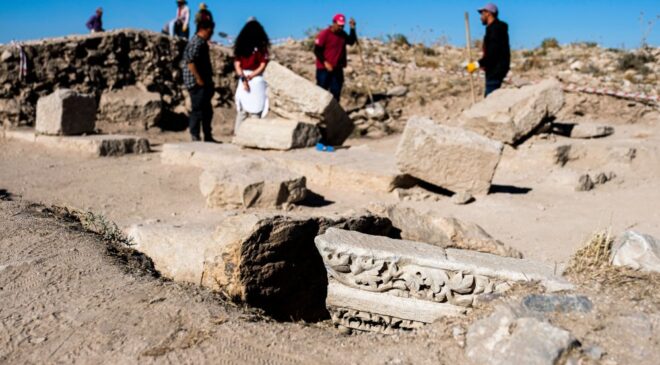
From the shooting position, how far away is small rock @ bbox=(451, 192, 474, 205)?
640 centimetres

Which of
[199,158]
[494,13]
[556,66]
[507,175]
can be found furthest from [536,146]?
[556,66]

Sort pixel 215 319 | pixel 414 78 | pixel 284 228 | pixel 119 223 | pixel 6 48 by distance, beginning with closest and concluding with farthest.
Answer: pixel 215 319, pixel 284 228, pixel 119 223, pixel 6 48, pixel 414 78

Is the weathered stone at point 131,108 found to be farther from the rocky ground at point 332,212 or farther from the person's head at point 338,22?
the person's head at point 338,22

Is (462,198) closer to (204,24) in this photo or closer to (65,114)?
(204,24)

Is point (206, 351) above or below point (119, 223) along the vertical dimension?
above

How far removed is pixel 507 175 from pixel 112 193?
15.8 feet

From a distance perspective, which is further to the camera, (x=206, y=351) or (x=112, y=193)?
(x=112, y=193)

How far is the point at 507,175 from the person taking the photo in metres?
7.91

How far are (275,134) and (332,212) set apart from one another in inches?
86.8

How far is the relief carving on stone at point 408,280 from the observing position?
3.08 meters

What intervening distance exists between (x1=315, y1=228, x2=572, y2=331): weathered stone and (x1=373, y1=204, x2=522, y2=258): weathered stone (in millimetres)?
1370

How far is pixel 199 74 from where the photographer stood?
834 centimetres

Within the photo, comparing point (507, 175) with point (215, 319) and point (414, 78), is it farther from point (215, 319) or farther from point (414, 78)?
point (414, 78)

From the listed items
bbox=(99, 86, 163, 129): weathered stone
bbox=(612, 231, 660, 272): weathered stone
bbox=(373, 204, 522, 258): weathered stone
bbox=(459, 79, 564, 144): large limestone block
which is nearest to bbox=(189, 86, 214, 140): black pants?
bbox=(99, 86, 163, 129): weathered stone
